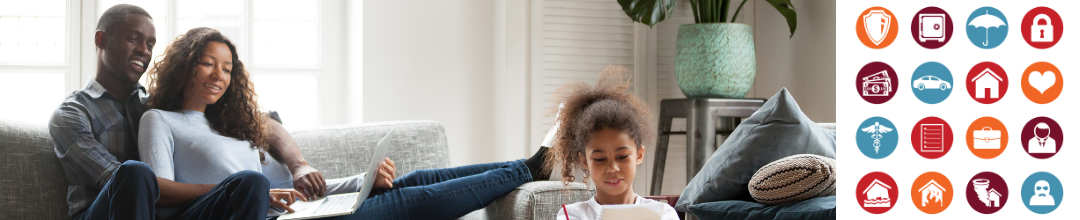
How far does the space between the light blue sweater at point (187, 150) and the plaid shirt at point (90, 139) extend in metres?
0.03

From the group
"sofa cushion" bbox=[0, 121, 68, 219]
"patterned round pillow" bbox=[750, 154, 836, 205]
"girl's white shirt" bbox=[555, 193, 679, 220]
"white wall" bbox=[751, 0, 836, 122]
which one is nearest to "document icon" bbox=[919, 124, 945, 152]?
"patterned round pillow" bbox=[750, 154, 836, 205]

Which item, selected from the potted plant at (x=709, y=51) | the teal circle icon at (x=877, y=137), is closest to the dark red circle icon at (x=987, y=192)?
the teal circle icon at (x=877, y=137)

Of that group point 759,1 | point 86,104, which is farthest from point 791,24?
point 86,104

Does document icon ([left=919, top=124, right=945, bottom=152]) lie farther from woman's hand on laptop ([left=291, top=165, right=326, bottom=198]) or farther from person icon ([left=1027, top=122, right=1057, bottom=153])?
woman's hand on laptop ([left=291, top=165, right=326, bottom=198])

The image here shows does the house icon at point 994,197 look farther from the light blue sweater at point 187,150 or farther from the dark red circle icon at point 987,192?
the light blue sweater at point 187,150

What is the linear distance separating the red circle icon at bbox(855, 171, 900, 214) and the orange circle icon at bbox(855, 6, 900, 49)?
166 millimetres

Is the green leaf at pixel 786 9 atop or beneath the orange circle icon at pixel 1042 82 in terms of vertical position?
atop

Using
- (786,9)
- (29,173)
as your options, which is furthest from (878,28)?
(786,9)

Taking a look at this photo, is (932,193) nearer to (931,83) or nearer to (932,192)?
(932,192)

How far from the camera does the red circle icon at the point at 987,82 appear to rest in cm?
79

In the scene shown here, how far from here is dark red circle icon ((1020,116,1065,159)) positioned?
0.78 m

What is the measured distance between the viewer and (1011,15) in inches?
31.1

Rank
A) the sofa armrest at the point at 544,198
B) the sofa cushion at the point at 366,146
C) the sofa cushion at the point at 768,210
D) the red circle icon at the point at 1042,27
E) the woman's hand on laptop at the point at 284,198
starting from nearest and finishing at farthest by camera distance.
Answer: the red circle icon at the point at 1042,27, the sofa cushion at the point at 768,210, the woman's hand on laptop at the point at 284,198, the sofa armrest at the point at 544,198, the sofa cushion at the point at 366,146

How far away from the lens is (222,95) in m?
1.31
